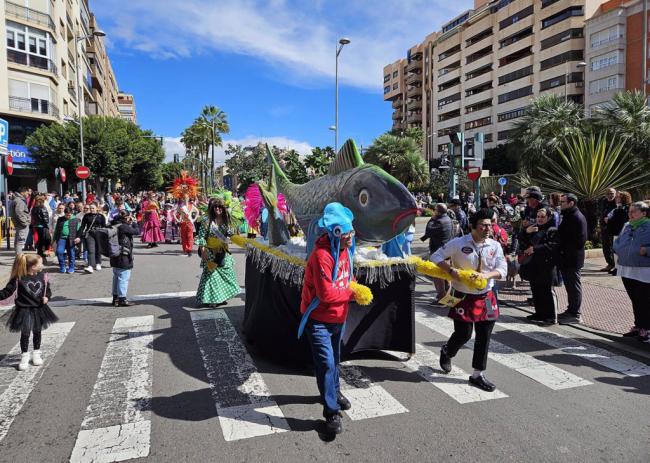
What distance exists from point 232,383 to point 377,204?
7.32 feet

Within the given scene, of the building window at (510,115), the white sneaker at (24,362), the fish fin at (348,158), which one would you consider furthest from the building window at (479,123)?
the white sneaker at (24,362)

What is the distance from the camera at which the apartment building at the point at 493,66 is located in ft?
161

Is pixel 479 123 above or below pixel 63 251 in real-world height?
above

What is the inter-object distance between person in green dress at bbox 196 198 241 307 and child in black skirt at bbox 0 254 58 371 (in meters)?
2.40

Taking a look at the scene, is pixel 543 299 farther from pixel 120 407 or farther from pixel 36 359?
pixel 36 359

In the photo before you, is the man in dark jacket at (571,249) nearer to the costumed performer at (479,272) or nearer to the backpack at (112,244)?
the costumed performer at (479,272)

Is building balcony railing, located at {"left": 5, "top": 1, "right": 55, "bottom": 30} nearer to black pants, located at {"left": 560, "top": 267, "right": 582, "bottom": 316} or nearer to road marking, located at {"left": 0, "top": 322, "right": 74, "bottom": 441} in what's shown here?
road marking, located at {"left": 0, "top": 322, "right": 74, "bottom": 441}

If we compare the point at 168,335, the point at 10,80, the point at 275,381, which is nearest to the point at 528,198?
the point at 275,381

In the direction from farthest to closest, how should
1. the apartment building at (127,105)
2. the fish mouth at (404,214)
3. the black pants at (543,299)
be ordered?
the apartment building at (127,105), the black pants at (543,299), the fish mouth at (404,214)

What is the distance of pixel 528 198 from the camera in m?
7.54

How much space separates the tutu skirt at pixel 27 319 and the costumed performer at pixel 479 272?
13.8ft

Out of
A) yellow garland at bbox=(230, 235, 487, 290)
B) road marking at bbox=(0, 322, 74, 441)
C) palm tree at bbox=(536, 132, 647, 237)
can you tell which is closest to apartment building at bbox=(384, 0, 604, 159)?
palm tree at bbox=(536, 132, 647, 237)

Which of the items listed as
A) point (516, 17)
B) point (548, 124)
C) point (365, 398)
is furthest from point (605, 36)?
point (365, 398)

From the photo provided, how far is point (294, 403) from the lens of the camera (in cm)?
403
